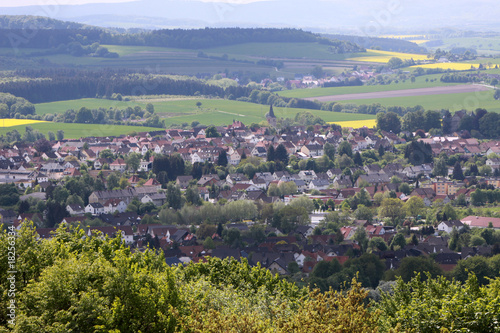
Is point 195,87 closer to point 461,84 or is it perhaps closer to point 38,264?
point 461,84

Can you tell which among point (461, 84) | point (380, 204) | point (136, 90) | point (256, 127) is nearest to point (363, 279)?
point (380, 204)

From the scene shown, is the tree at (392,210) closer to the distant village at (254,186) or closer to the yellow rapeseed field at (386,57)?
the distant village at (254,186)

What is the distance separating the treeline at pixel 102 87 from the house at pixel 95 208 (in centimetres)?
6083

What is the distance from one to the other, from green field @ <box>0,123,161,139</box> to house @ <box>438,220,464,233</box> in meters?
49.5

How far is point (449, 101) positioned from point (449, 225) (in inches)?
2581

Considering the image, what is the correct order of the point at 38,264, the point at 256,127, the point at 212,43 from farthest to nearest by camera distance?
1. the point at 212,43
2. the point at 256,127
3. the point at 38,264

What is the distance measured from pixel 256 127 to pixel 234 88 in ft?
103

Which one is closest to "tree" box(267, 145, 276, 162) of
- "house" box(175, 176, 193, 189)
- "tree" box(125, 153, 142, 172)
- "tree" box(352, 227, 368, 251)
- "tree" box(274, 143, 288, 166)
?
"tree" box(274, 143, 288, 166)

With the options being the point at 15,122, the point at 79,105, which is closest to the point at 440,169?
the point at 15,122

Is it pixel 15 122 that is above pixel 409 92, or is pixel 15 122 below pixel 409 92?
below

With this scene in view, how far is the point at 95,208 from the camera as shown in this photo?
195 ft

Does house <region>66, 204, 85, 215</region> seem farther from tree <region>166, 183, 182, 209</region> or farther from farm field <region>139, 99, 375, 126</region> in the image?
farm field <region>139, 99, 375, 126</region>

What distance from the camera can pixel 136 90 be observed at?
124 metres

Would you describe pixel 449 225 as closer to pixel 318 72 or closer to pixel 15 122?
pixel 15 122
